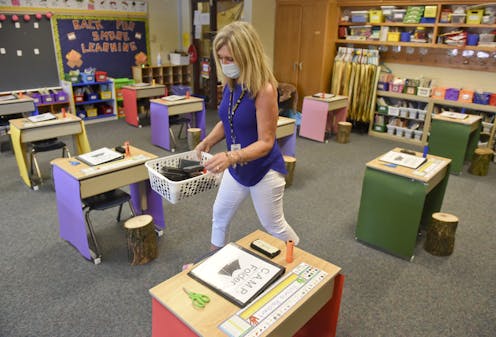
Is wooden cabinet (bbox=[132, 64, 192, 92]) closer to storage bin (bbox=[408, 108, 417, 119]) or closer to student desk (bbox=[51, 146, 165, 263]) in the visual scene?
storage bin (bbox=[408, 108, 417, 119])

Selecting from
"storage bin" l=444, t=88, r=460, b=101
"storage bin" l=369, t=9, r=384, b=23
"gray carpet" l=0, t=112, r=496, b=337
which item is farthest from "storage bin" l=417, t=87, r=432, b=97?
"gray carpet" l=0, t=112, r=496, b=337

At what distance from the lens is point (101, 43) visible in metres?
6.86

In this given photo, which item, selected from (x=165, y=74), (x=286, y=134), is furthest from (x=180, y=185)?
(x=165, y=74)

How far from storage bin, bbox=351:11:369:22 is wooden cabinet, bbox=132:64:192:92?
11.6ft

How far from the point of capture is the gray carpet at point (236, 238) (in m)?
2.18

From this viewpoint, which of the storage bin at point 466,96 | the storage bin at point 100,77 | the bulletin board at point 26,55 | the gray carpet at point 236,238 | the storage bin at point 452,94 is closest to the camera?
the gray carpet at point 236,238

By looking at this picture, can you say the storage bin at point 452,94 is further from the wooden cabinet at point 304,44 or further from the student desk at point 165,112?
the student desk at point 165,112

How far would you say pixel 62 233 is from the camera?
291 centimetres

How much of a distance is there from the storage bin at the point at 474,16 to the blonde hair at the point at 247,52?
4.49 meters

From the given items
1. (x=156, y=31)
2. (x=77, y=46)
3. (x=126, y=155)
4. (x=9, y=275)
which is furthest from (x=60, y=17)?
(x=9, y=275)

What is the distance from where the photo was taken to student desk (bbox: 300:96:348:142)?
5.68 meters

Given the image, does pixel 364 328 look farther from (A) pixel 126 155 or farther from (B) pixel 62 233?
(B) pixel 62 233

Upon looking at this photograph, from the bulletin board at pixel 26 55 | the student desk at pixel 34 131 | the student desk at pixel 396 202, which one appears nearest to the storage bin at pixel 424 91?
the student desk at pixel 396 202

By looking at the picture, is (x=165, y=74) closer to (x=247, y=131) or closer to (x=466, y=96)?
(x=466, y=96)
